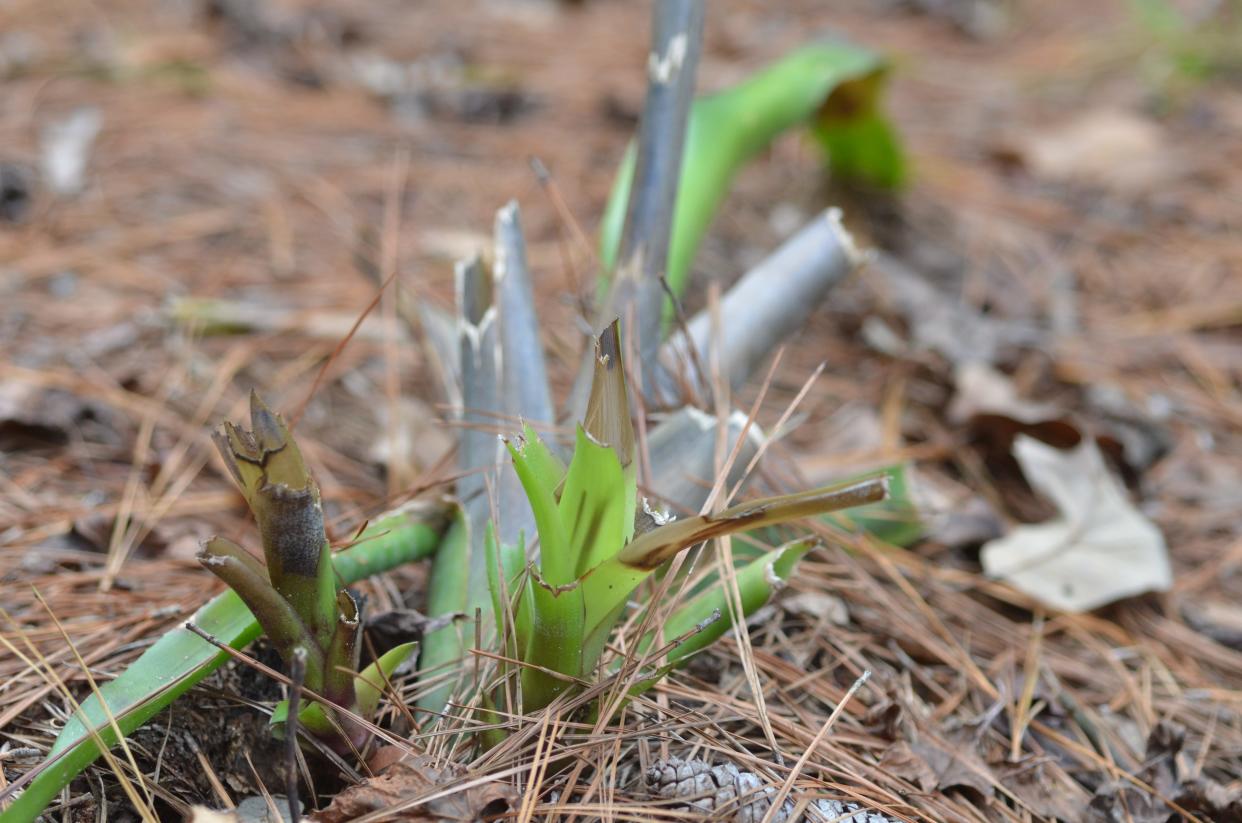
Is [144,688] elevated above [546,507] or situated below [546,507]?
below

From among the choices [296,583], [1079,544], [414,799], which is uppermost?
[296,583]

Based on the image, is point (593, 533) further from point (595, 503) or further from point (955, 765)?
point (955, 765)

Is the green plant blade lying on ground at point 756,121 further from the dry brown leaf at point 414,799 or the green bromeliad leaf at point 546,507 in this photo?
the dry brown leaf at point 414,799

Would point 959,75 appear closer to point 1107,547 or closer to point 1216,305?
point 1216,305

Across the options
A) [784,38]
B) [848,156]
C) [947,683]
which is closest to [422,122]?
[848,156]

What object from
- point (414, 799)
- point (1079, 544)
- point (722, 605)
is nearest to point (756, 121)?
point (1079, 544)

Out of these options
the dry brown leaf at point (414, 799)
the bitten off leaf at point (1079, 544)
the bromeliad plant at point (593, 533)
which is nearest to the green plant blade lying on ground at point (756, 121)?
the bitten off leaf at point (1079, 544)
